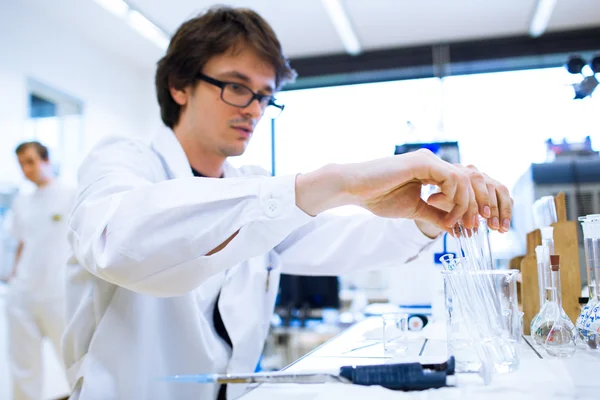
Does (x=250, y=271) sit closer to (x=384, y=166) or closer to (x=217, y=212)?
(x=217, y=212)

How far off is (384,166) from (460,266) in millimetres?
208

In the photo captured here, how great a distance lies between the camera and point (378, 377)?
26.2 inches

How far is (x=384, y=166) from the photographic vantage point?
74cm

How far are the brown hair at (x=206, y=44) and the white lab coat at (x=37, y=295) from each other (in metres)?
2.21

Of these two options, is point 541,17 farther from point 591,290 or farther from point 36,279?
point 36,279

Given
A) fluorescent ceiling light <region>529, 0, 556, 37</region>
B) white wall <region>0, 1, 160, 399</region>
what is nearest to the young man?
white wall <region>0, 1, 160, 399</region>

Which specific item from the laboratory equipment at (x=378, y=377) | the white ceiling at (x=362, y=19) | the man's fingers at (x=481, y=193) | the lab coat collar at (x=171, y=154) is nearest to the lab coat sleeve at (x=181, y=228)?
the laboratory equipment at (x=378, y=377)

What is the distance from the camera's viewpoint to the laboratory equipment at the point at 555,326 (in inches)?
33.2

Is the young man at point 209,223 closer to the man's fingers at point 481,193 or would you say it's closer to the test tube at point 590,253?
the man's fingers at point 481,193

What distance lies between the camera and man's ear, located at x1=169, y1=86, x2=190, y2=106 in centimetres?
138

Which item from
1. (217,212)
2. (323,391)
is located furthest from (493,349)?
(217,212)

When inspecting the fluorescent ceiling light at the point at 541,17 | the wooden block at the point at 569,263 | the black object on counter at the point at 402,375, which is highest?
the fluorescent ceiling light at the point at 541,17

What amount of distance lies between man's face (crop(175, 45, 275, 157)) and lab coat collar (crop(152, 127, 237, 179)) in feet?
0.25

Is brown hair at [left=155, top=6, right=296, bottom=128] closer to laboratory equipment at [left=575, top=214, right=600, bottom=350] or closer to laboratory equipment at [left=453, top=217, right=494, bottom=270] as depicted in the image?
laboratory equipment at [left=453, top=217, right=494, bottom=270]
